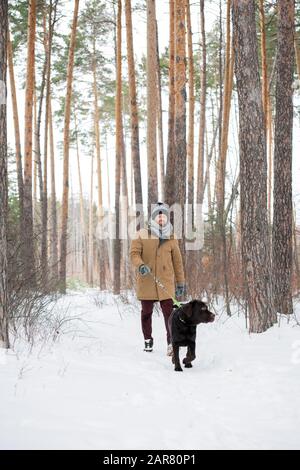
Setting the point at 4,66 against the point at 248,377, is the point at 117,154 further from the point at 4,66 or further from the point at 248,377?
the point at 248,377

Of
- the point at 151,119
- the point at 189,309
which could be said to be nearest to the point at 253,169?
the point at 189,309

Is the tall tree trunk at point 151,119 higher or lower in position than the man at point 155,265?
higher

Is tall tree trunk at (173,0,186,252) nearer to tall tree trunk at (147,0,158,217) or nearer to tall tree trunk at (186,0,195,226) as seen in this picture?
tall tree trunk at (147,0,158,217)

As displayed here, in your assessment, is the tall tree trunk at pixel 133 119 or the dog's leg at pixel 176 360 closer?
the dog's leg at pixel 176 360

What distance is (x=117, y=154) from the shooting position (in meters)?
14.5

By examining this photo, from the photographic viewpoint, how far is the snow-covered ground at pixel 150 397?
99.5 inches

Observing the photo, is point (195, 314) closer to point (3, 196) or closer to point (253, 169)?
point (253, 169)

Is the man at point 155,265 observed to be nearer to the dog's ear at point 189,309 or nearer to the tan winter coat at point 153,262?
the tan winter coat at point 153,262

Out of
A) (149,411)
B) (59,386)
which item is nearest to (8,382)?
(59,386)

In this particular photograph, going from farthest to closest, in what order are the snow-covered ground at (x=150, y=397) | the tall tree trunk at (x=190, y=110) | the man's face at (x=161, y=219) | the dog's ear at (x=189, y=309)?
the tall tree trunk at (x=190, y=110) → the man's face at (x=161, y=219) → the dog's ear at (x=189, y=309) → the snow-covered ground at (x=150, y=397)

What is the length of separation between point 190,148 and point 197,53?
29.3 ft

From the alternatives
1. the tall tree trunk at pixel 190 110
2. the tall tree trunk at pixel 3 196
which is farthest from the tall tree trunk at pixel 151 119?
the tall tree trunk at pixel 3 196

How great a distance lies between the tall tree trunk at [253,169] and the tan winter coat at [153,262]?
1.01 meters

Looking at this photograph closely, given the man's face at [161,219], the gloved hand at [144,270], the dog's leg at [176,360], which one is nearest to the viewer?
the dog's leg at [176,360]
